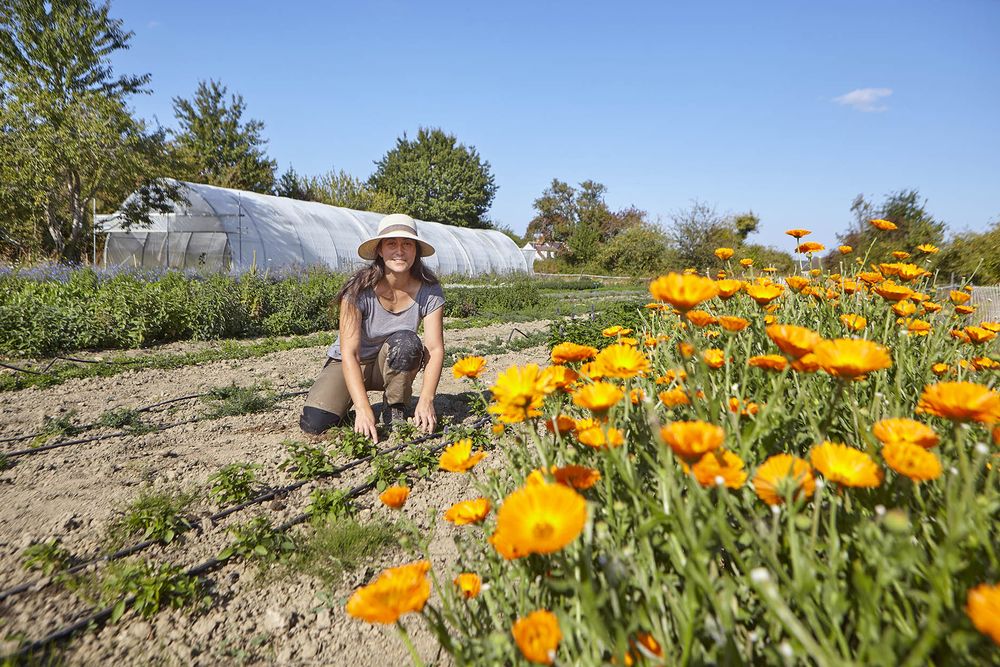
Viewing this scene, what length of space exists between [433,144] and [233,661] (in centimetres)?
3834

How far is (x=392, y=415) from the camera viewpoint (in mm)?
3371

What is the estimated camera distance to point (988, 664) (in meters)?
0.65

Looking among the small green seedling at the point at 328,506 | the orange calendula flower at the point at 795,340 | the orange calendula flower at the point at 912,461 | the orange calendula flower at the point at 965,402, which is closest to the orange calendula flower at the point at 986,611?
the orange calendula flower at the point at 912,461

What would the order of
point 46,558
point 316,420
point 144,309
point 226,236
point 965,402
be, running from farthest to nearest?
point 226,236 → point 144,309 → point 316,420 → point 46,558 → point 965,402

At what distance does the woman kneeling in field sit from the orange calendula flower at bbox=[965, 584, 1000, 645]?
8.19ft

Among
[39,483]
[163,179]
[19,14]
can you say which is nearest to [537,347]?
[39,483]

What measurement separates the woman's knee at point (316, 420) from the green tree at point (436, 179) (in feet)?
107

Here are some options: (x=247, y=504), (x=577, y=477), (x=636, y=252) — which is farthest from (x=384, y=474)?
(x=636, y=252)

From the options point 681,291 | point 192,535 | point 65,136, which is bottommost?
point 192,535

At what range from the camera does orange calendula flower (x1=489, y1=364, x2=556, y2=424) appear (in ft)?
3.21

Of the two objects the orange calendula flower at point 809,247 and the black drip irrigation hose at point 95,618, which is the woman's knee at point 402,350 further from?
the orange calendula flower at point 809,247

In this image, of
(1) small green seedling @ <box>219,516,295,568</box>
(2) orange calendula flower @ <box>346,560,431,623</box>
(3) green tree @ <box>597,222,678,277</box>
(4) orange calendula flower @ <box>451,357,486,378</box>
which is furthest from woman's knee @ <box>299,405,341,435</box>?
(3) green tree @ <box>597,222,678,277</box>

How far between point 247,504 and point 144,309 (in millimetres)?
4872

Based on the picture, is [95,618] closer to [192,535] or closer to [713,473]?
[192,535]
